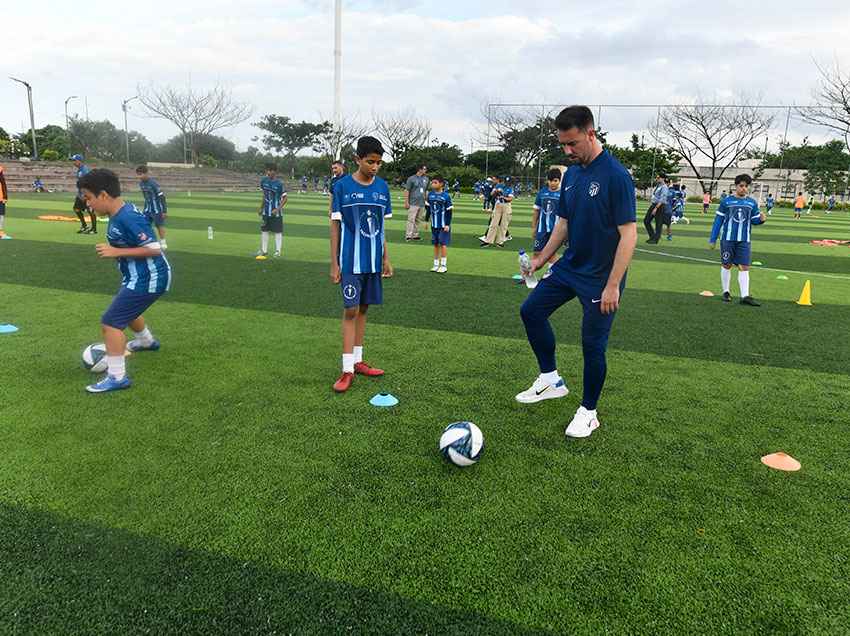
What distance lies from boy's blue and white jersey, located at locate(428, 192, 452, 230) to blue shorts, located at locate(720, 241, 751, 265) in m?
5.33

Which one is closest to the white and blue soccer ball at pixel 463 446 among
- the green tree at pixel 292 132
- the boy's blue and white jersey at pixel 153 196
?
the boy's blue and white jersey at pixel 153 196

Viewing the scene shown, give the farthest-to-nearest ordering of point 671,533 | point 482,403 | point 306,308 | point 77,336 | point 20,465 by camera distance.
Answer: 1. point 306,308
2. point 77,336
3. point 482,403
4. point 20,465
5. point 671,533

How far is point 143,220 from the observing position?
4848mm

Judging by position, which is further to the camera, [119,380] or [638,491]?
Answer: [119,380]

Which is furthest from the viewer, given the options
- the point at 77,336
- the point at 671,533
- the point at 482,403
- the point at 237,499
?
the point at 77,336

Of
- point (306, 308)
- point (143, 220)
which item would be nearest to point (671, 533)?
point (143, 220)

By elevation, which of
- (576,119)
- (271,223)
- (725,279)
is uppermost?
(576,119)

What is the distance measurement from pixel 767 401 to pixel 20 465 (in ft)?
18.3

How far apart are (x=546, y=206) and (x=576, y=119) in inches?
282

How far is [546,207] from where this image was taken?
10.7 metres

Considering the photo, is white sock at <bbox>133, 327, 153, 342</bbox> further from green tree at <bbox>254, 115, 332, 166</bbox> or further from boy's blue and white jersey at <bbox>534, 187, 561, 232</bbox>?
green tree at <bbox>254, 115, 332, 166</bbox>

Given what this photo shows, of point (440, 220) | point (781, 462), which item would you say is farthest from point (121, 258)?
point (440, 220)

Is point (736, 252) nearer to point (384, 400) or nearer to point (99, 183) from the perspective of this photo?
point (384, 400)

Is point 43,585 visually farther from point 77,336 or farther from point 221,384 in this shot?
point 77,336
